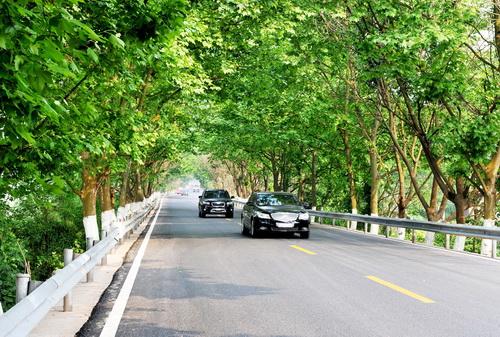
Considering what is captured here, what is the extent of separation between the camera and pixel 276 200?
20375 millimetres

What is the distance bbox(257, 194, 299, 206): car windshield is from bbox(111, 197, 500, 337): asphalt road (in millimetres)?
5343

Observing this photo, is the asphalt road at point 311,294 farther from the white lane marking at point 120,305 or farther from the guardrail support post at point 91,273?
the guardrail support post at point 91,273

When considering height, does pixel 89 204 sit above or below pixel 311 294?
above

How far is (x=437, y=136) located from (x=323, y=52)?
5.65 meters

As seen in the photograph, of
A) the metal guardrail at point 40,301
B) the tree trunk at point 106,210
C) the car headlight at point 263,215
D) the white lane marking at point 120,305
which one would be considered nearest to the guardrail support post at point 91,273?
the white lane marking at point 120,305

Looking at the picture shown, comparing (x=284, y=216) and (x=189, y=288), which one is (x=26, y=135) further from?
(x=284, y=216)

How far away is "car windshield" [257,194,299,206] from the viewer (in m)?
20.0

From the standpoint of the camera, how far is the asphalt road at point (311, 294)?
6.44 m

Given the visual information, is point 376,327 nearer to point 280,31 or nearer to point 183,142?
point 280,31

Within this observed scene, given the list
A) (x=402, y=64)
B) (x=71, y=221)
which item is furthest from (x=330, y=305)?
(x=71, y=221)

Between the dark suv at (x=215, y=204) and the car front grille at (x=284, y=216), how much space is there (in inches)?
689

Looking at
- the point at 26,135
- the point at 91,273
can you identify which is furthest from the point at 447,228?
the point at 26,135

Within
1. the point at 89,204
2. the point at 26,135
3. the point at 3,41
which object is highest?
the point at 3,41

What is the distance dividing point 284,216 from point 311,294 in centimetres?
1062
